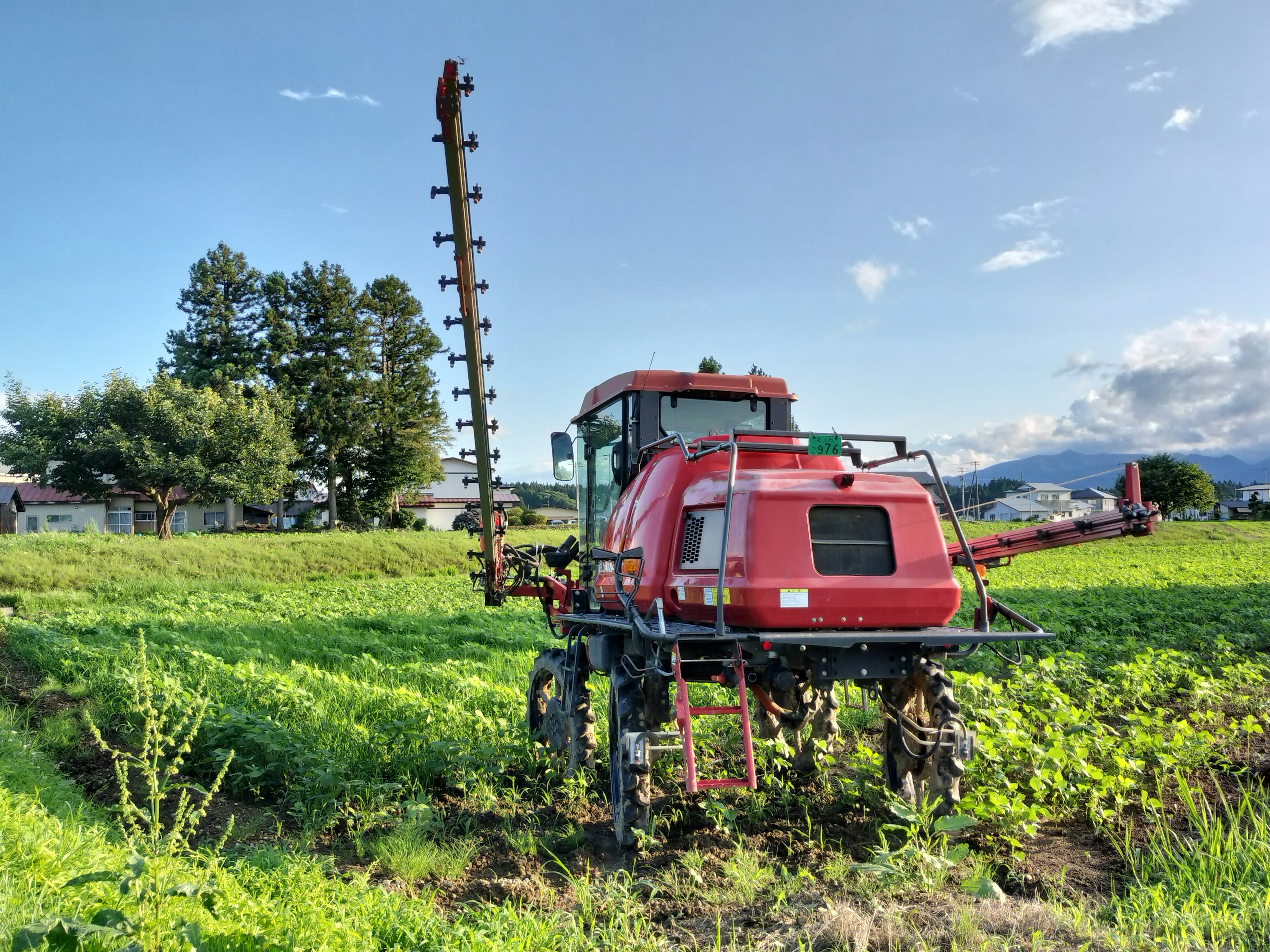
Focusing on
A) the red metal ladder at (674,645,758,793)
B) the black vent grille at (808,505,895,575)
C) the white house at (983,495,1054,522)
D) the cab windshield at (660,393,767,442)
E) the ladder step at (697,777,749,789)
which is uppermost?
the cab windshield at (660,393,767,442)

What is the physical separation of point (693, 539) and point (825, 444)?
3.14ft

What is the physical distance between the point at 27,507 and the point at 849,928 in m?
59.0

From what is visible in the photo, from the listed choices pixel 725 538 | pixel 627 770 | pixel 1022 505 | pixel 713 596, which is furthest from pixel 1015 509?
pixel 725 538

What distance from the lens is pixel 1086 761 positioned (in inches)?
214

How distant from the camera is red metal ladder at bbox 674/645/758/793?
4332 millimetres

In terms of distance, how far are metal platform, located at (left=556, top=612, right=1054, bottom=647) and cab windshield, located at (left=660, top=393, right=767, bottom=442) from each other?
195 centimetres

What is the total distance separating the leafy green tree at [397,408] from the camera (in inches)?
1754

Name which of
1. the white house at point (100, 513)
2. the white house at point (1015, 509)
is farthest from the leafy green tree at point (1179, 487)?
the white house at point (100, 513)

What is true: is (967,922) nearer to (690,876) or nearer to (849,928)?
(849,928)

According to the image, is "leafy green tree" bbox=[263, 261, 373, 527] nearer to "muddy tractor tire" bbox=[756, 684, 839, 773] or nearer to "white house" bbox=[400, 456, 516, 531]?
"white house" bbox=[400, 456, 516, 531]

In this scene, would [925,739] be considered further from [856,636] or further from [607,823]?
[607,823]

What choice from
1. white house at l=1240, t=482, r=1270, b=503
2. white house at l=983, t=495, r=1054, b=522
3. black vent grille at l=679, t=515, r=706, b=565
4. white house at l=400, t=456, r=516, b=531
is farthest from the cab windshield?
white house at l=1240, t=482, r=1270, b=503

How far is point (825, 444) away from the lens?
484 cm

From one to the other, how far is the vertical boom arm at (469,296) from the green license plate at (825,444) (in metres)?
4.36
